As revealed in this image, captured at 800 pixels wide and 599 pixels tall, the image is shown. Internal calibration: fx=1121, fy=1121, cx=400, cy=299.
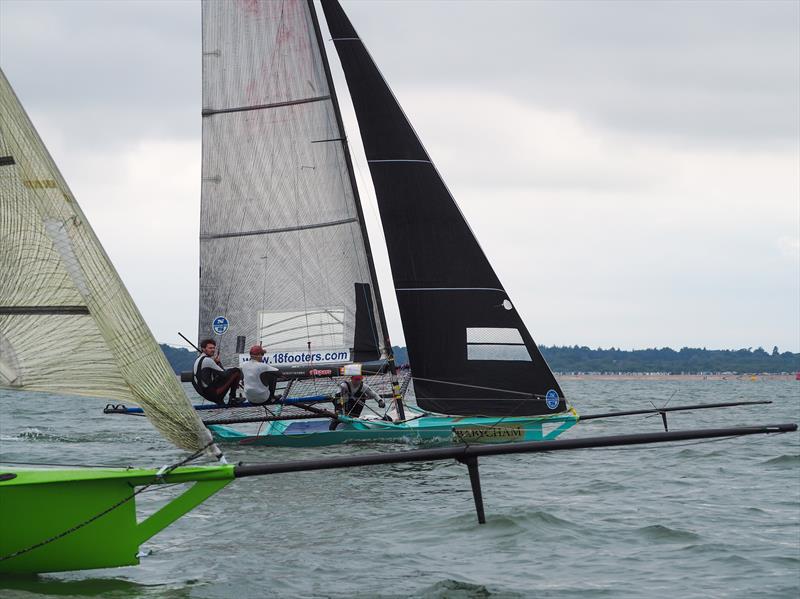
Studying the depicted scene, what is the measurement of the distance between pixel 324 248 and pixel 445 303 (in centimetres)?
261

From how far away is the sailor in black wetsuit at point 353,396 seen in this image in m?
18.0

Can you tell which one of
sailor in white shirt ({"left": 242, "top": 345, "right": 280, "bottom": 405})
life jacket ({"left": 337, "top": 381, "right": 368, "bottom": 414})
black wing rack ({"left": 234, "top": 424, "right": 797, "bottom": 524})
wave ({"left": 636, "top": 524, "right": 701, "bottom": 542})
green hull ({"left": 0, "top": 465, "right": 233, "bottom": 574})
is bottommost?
wave ({"left": 636, "top": 524, "right": 701, "bottom": 542})

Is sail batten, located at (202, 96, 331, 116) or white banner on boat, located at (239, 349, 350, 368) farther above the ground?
sail batten, located at (202, 96, 331, 116)

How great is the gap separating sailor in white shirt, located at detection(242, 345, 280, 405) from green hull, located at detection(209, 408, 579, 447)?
0.87 m

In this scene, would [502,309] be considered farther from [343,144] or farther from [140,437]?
[140,437]

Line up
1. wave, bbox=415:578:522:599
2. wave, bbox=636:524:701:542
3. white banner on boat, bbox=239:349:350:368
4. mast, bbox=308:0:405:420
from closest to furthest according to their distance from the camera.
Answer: wave, bbox=415:578:522:599, wave, bbox=636:524:701:542, mast, bbox=308:0:405:420, white banner on boat, bbox=239:349:350:368

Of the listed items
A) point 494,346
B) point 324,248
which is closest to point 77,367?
point 494,346

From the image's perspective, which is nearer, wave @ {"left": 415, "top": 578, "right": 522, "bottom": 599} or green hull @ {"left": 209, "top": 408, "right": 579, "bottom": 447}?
wave @ {"left": 415, "top": 578, "right": 522, "bottom": 599}

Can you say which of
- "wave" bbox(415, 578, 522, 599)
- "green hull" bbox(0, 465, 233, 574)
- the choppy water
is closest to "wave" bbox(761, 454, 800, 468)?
the choppy water

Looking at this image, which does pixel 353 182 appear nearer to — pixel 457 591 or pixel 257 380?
pixel 257 380

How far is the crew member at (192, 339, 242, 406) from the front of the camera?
1698 centimetres

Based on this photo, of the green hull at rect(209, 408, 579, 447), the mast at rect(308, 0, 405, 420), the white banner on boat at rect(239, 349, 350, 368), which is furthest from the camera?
the white banner on boat at rect(239, 349, 350, 368)

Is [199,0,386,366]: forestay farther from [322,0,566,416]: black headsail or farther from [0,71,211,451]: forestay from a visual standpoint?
[0,71,211,451]: forestay

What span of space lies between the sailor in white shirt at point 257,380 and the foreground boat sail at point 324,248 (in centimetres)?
76
